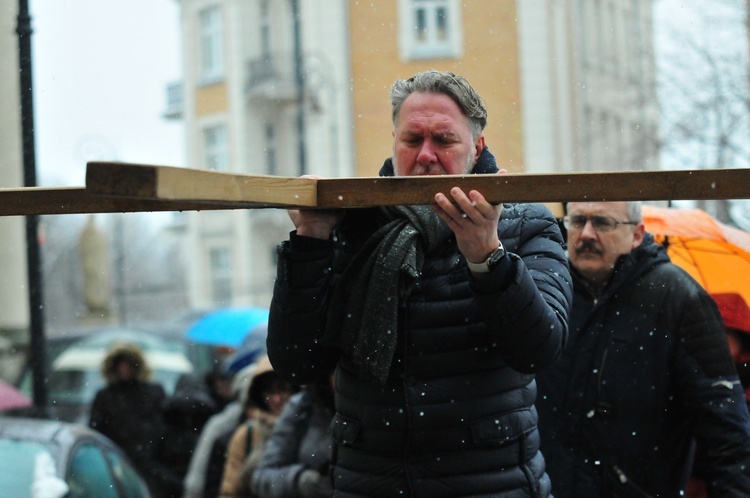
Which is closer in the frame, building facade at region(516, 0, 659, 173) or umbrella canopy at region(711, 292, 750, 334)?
umbrella canopy at region(711, 292, 750, 334)

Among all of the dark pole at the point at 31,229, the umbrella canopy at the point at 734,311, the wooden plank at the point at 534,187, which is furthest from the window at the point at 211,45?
the wooden plank at the point at 534,187

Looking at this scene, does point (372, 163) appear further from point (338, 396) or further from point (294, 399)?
point (338, 396)

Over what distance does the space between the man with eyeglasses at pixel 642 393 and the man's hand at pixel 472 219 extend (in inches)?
58.1

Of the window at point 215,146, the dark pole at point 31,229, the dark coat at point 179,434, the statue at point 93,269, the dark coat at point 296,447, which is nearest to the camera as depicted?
the dark coat at point 296,447

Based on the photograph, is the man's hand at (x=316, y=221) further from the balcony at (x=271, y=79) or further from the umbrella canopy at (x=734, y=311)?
the balcony at (x=271, y=79)

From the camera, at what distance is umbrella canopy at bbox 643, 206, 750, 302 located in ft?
15.9

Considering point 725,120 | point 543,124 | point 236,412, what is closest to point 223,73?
point 543,124

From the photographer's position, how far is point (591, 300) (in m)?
4.50

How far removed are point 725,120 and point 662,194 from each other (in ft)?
45.4

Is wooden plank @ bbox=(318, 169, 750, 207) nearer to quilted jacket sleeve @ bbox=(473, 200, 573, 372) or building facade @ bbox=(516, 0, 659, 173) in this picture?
quilted jacket sleeve @ bbox=(473, 200, 573, 372)

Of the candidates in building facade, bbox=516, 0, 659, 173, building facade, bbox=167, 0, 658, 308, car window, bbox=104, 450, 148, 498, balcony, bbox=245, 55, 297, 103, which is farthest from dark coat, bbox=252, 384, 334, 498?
balcony, bbox=245, 55, 297, 103

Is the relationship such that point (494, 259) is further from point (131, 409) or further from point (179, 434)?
point (131, 409)

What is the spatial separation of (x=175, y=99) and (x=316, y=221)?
122ft

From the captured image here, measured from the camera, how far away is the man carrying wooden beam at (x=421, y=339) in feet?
10.5
